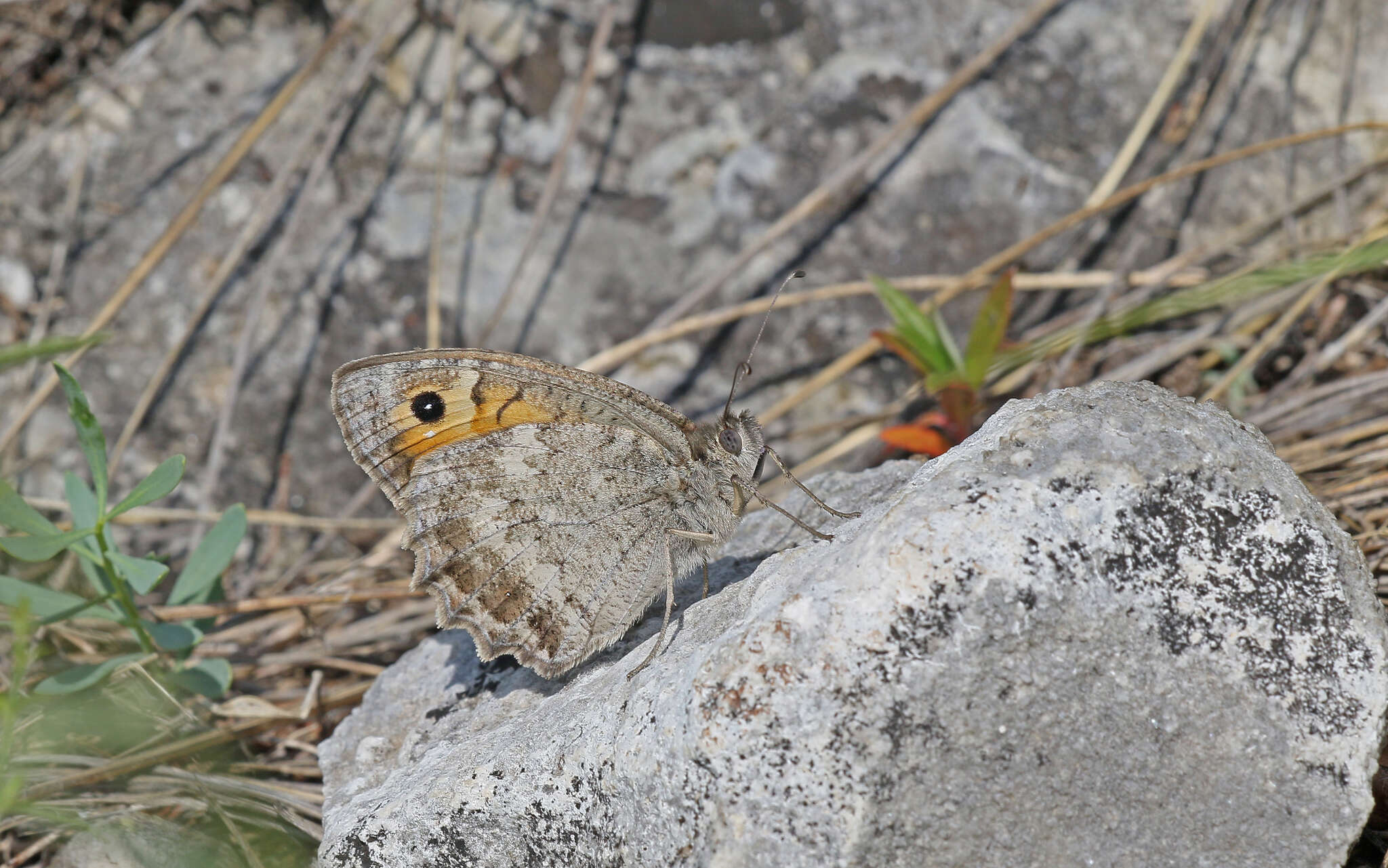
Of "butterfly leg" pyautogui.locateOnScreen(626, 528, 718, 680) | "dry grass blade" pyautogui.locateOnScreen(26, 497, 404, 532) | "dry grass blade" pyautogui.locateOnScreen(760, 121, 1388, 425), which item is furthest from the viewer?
"dry grass blade" pyautogui.locateOnScreen(26, 497, 404, 532)

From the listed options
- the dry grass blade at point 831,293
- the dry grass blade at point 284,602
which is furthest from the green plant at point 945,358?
the dry grass blade at point 284,602

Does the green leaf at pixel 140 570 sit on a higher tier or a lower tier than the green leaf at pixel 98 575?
higher

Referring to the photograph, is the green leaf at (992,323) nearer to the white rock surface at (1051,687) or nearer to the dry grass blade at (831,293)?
the dry grass blade at (831,293)

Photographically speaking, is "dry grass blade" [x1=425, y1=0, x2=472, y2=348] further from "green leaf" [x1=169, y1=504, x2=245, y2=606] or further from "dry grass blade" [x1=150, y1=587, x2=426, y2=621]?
"green leaf" [x1=169, y1=504, x2=245, y2=606]

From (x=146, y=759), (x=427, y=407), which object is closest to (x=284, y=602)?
(x=146, y=759)

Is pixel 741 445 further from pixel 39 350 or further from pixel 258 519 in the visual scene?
pixel 258 519

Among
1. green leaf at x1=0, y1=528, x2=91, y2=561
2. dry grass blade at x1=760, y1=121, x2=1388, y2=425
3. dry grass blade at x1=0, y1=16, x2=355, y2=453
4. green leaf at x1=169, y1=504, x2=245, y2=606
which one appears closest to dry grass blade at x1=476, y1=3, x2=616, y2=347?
dry grass blade at x1=0, y1=16, x2=355, y2=453
